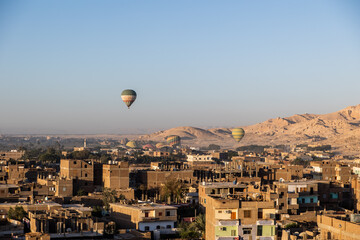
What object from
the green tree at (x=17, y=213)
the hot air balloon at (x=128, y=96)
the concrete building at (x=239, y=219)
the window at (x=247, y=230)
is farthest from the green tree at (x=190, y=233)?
the hot air balloon at (x=128, y=96)

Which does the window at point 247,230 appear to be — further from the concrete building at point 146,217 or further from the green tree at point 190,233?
the concrete building at point 146,217

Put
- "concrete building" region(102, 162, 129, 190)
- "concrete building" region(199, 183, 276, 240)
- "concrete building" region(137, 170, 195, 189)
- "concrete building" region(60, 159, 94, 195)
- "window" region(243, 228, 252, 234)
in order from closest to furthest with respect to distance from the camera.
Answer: "concrete building" region(199, 183, 276, 240), "window" region(243, 228, 252, 234), "concrete building" region(102, 162, 129, 190), "concrete building" region(60, 159, 94, 195), "concrete building" region(137, 170, 195, 189)

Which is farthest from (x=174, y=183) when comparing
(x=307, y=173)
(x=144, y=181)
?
(x=307, y=173)

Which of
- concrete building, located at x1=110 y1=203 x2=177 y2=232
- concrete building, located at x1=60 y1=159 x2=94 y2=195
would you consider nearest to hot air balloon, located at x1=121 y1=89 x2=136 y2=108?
concrete building, located at x1=60 y1=159 x2=94 y2=195

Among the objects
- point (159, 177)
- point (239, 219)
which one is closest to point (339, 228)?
point (239, 219)

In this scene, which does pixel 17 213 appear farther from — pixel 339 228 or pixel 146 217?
pixel 339 228

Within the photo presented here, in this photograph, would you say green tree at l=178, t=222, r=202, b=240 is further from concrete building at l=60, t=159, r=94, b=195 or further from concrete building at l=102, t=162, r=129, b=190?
concrete building at l=60, t=159, r=94, b=195

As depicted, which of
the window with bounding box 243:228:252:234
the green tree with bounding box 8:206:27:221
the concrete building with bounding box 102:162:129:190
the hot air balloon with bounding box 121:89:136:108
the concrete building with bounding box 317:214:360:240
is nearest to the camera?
the concrete building with bounding box 317:214:360:240

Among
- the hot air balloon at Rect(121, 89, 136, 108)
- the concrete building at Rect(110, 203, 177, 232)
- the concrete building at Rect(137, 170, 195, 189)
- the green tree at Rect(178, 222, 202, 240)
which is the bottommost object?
the green tree at Rect(178, 222, 202, 240)
